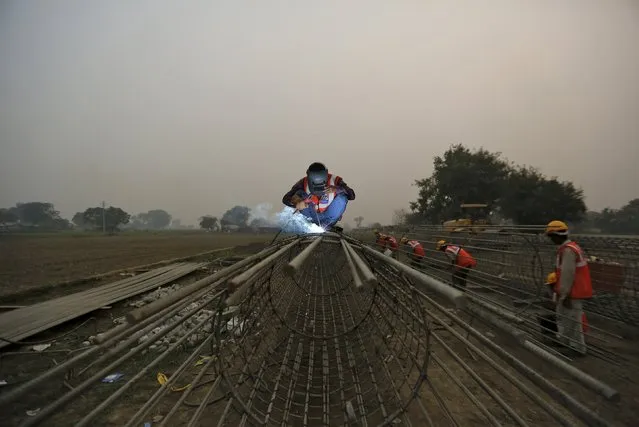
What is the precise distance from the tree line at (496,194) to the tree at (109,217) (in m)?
41.6

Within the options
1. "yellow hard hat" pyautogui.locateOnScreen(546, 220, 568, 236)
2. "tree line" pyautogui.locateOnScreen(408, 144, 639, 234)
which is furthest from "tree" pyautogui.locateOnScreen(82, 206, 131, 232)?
"yellow hard hat" pyautogui.locateOnScreen(546, 220, 568, 236)

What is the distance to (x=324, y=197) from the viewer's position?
5398 mm

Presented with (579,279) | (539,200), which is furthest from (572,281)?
(539,200)

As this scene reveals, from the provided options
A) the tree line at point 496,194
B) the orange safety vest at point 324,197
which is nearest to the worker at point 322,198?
the orange safety vest at point 324,197

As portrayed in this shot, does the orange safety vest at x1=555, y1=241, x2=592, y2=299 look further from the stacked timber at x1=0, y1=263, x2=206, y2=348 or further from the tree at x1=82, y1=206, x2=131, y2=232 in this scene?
the tree at x1=82, y1=206, x2=131, y2=232

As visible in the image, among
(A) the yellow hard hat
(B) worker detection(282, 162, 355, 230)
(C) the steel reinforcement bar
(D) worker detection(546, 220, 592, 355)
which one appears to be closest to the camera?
(C) the steel reinforcement bar

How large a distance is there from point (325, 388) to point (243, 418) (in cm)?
82

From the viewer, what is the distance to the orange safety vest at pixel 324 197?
5375 mm

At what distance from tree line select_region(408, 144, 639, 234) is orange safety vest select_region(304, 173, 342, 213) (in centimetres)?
2586

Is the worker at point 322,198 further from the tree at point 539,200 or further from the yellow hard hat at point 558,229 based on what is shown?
the tree at point 539,200

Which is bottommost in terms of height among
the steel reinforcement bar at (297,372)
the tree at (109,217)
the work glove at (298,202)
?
the steel reinforcement bar at (297,372)

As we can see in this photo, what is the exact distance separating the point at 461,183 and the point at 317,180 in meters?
27.4

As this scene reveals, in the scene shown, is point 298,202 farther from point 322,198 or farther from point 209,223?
point 209,223

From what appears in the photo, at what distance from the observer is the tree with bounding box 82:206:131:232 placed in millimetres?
49075
